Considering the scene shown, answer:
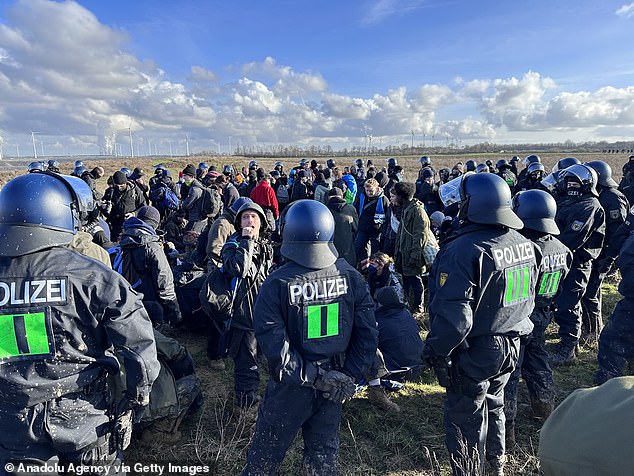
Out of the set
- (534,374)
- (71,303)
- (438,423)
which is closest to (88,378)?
(71,303)

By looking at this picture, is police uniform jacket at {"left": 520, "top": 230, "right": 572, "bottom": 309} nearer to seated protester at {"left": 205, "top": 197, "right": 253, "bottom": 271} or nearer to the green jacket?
the green jacket

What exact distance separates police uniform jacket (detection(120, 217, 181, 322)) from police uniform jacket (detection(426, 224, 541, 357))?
2965mm

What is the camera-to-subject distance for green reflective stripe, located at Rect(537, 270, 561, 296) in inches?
147

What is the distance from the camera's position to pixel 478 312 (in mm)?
2938

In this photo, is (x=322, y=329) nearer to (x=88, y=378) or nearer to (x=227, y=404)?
(x=88, y=378)

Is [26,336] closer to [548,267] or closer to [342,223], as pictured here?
[548,267]

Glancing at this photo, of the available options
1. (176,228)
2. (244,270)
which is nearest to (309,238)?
(244,270)

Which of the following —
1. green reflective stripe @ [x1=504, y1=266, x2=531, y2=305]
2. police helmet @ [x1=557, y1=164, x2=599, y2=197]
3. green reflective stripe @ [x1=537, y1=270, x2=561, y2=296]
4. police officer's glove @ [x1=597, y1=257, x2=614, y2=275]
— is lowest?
police officer's glove @ [x1=597, y1=257, x2=614, y2=275]

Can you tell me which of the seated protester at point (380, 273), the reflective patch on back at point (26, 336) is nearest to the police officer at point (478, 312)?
the seated protester at point (380, 273)

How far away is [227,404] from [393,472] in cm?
193

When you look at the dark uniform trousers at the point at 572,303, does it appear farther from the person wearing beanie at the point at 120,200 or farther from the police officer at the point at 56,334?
the person wearing beanie at the point at 120,200

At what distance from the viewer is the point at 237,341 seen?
3.96 m

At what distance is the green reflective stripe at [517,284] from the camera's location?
2912mm

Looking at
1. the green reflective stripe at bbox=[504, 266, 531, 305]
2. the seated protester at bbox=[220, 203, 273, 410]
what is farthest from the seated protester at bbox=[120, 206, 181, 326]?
the green reflective stripe at bbox=[504, 266, 531, 305]
